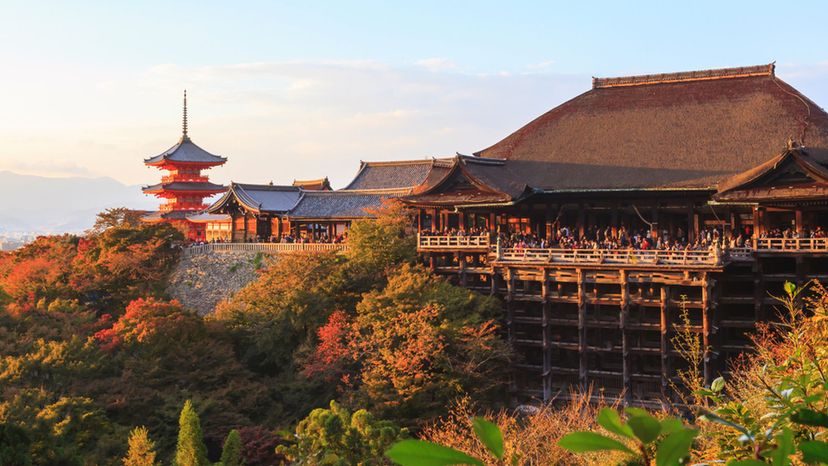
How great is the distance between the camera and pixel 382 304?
2816cm

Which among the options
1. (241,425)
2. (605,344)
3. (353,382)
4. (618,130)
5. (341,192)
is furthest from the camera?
(341,192)

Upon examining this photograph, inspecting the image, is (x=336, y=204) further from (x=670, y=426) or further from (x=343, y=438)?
(x=670, y=426)

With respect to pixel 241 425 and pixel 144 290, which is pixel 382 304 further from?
pixel 144 290

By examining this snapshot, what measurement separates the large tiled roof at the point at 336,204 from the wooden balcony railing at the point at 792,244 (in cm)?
1874

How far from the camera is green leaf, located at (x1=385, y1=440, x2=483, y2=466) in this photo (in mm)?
1880

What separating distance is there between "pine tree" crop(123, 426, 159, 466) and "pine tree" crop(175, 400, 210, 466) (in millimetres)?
756

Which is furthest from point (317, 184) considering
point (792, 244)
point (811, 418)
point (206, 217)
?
point (811, 418)

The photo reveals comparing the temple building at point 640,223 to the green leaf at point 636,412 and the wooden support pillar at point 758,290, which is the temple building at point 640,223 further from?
the green leaf at point 636,412

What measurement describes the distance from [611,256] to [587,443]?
2688 cm

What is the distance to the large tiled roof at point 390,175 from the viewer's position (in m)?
43.7

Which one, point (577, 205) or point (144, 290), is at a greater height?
point (577, 205)

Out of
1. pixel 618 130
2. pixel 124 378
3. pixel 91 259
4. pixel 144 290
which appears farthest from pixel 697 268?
pixel 91 259

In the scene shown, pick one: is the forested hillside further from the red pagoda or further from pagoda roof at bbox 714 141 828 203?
the red pagoda

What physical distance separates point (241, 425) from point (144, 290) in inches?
649
